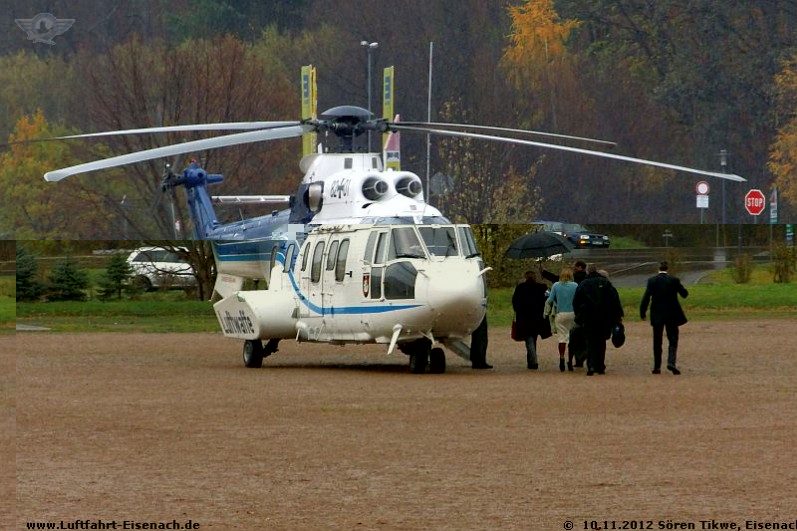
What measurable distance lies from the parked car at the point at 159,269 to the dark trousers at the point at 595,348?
1637cm

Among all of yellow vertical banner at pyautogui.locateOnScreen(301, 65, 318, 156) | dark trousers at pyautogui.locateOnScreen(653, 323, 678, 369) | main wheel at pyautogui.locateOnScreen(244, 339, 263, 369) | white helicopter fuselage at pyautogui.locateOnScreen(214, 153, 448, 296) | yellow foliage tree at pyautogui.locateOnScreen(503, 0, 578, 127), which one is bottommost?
main wheel at pyautogui.locateOnScreen(244, 339, 263, 369)

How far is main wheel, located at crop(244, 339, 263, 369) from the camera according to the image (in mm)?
24984

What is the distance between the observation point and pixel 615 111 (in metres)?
68.0

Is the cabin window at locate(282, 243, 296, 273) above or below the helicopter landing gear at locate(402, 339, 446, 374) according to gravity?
above

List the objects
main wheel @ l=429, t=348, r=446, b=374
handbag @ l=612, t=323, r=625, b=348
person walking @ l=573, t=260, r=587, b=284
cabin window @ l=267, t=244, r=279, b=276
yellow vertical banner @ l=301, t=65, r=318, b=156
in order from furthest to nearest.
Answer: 1. yellow vertical banner @ l=301, t=65, r=318, b=156
2. cabin window @ l=267, t=244, r=279, b=276
3. person walking @ l=573, t=260, r=587, b=284
4. main wheel @ l=429, t=348, r=446, b=374
5. handbag @ l=612, t=323, r=625, b=348

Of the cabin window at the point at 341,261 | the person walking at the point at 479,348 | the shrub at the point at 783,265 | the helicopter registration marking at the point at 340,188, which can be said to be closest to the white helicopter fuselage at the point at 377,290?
the cabin window at the point at 341,261

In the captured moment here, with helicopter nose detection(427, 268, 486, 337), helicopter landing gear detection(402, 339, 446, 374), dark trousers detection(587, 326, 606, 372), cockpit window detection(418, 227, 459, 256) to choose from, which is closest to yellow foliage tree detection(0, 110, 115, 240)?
helicopter landing gear detection(402, 339, 446, 374)

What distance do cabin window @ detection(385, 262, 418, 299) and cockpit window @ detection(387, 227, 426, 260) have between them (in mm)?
136

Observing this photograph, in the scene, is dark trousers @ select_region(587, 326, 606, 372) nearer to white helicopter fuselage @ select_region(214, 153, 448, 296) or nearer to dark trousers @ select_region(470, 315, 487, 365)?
dark trousers @ select_region(470, 315, 487, 365)

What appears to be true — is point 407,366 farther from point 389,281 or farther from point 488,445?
point 488,445

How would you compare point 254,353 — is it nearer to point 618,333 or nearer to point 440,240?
point 440,240

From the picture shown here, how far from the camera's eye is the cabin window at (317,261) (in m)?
24.1

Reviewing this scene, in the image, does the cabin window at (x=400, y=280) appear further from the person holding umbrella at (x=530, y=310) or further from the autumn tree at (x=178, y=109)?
the autumn tree at (x=178, y=109)

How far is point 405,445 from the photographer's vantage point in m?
15.2
